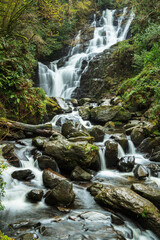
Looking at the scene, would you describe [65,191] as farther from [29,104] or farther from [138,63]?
[138,63]

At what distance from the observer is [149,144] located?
763 cm

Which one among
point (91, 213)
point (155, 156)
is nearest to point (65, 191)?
point (91, 213)

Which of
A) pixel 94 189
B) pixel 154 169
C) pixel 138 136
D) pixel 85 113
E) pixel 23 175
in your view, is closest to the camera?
pixel 94 189

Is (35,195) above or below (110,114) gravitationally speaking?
below

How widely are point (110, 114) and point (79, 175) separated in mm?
6495

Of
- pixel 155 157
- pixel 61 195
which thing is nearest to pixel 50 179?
pixel 61 195

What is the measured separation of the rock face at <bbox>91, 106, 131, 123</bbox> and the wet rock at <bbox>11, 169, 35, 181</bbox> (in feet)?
22.9

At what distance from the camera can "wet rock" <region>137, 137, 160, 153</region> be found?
7.53 meters

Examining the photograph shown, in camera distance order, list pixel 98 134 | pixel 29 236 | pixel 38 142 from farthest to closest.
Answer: pixel 98 134 < pixel 38 142 < pixel 29 236

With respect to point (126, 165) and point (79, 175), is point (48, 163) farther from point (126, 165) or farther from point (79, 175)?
point (126, 165)

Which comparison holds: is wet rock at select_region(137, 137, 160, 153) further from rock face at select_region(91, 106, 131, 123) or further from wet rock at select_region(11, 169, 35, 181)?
wet rock at select_region(11, 169, 35, 181)

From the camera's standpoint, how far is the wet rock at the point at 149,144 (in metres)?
7.53

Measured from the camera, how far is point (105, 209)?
4238mm

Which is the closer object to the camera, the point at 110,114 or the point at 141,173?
the point at 141,173
